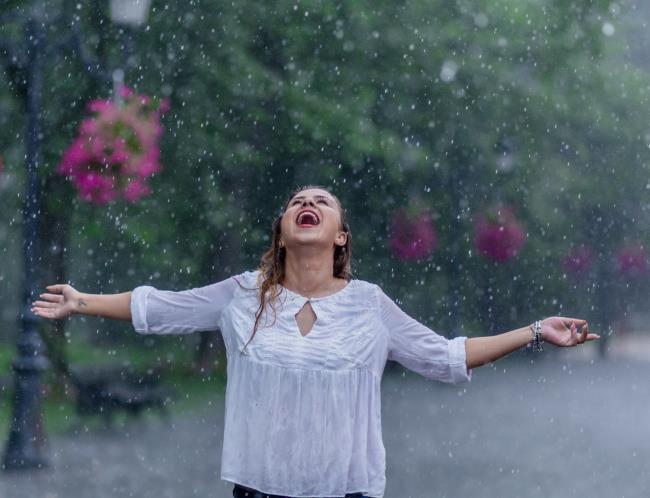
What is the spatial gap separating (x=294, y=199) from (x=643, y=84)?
5620 millimetres

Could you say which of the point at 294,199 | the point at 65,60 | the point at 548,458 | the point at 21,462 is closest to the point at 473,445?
the point at 548,458

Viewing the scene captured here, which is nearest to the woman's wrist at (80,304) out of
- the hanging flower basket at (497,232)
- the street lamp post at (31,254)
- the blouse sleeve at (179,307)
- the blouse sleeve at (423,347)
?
the blouse sleeve at (179,307)

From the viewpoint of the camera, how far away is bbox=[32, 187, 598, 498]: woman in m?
3.29

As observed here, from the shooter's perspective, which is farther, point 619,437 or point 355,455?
point 619,437

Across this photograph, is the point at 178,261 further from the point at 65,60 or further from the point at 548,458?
the point at 548,458

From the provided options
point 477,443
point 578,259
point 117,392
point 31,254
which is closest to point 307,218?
point 31,254

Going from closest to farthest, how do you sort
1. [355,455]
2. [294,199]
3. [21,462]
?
[355,455] < [294,199] < [21,462]

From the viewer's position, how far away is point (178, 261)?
7.73m

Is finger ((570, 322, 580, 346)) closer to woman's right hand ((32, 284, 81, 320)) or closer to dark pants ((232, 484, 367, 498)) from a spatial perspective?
dark pants ((232, 484, 367, 498))

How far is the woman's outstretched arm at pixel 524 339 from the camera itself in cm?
337

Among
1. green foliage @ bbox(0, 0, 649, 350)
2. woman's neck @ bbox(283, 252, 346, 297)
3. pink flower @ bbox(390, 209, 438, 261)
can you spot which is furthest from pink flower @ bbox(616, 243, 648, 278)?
woman's neck @ bbox(283, 252, 346, 297)

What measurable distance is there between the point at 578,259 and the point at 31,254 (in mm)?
3801

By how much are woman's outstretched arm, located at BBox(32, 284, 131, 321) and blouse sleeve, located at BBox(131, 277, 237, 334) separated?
0.04 meters

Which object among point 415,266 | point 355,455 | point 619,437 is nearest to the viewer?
point 355,455
